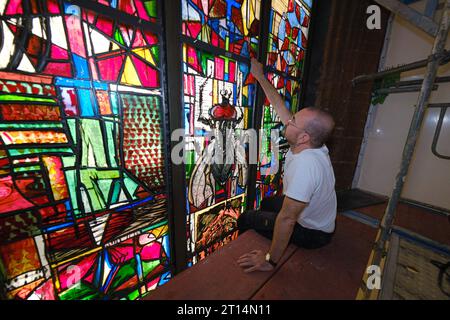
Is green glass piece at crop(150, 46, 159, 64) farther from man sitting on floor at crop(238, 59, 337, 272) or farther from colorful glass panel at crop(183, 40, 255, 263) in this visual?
man sitting on floor at crop(238, 59, 337, 272)

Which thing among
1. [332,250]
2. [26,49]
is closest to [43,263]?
[26,49]

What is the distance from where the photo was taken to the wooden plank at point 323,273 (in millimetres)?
1209

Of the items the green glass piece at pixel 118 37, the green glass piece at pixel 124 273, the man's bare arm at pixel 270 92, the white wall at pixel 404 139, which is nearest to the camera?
the green glass piece at pixel 118 37

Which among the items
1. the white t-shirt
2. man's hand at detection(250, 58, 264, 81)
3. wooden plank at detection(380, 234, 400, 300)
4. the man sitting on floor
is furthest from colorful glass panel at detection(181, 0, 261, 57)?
wooden plank at detection(380, 234, 400, 300)

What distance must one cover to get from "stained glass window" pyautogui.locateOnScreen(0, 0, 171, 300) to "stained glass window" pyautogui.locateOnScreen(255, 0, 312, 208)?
4.82ft

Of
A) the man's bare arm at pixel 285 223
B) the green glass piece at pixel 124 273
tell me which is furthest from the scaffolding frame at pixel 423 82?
the green glass piece at pixel 124 273

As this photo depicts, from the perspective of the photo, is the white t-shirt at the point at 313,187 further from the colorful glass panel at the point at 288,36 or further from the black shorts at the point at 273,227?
the colorful glass panel at the point at 288,36

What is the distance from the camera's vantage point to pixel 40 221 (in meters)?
1.09

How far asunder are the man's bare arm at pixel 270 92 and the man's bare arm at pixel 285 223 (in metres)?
1.03

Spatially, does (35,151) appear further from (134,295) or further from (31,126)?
(134,295)

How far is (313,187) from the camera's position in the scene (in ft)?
4.09

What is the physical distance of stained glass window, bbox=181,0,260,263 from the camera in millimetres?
1628
